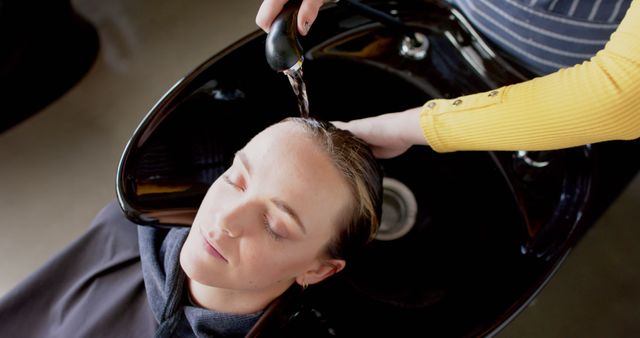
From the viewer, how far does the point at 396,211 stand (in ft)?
3.18

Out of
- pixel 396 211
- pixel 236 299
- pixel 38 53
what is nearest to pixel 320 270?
pixel 236 299

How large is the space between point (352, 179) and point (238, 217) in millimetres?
167

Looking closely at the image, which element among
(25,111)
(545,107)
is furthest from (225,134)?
(25,111)

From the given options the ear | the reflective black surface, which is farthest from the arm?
the reflective black surface

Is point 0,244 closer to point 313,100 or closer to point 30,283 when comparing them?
point 30,283

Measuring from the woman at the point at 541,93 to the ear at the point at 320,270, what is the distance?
0.62 ft

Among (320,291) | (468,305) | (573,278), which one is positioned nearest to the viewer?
(468,305)

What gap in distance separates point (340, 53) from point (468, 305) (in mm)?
459

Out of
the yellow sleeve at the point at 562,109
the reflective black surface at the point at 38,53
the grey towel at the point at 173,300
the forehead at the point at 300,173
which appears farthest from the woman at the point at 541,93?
the reflective black surface at the point at 38,53

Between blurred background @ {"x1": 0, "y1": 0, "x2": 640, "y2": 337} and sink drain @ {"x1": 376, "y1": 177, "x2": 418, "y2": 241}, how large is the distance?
1.62 ft

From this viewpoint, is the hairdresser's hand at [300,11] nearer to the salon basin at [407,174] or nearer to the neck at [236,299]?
the salon basin at [407,174]

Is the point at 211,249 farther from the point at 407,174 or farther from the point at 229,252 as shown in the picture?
the point at 407,174

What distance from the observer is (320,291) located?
88cm

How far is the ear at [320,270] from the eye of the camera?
76 centimetres
